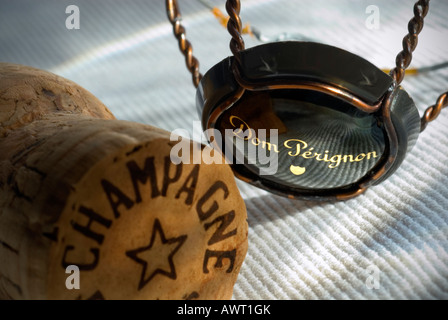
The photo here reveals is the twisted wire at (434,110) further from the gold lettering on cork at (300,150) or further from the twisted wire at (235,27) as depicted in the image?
the twisted wire at (235,27)

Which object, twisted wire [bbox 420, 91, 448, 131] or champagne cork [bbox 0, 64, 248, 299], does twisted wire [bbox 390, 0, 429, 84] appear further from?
champagne cork [bbox 0, 64, 248, 299]

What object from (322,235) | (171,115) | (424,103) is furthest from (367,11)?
(322,235)

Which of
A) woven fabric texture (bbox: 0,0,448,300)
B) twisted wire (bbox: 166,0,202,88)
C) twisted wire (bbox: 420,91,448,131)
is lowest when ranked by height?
woven fabric texture (bbox: 0,0,448,300)

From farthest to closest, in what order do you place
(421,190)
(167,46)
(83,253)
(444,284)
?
1. (167,46)
2. (421,190)
3. (444,284)
4. (83,253)

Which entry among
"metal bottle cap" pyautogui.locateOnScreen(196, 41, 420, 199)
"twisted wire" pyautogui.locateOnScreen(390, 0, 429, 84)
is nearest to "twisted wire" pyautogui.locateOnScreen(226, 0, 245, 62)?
"metal bottle cap" pyautogui.locateOnScreen(196, 41, 420, 199)

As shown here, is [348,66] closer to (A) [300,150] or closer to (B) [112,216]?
(A) [300,150]

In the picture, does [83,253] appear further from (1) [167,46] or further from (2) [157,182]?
(1) [167,46]

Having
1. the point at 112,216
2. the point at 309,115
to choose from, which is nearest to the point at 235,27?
the point at 309,115
